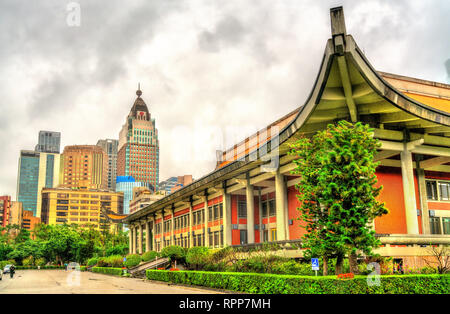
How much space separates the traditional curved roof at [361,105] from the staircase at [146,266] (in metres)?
16.0

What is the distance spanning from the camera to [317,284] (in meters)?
18.4

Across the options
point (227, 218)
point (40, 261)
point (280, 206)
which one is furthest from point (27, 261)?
point (280, 206)

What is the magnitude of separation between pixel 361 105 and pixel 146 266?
29795 mm

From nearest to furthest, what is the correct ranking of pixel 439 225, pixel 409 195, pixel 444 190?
1. pixel 409 195
2. pixel 439 225
3. pixel 444 190

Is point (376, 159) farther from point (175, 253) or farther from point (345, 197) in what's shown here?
point (175, 253)

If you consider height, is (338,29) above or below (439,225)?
above

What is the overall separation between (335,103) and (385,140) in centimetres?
482

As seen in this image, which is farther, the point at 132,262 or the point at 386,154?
the point at 132,262

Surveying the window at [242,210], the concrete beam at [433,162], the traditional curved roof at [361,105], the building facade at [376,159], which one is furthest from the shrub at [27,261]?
the concrete beam at [433,162]

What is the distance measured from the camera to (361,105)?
2736cm

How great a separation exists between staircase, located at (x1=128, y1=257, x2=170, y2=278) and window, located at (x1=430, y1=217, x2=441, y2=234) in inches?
916

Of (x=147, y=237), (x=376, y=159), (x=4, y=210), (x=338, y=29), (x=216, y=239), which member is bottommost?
(x=216, y=239)
